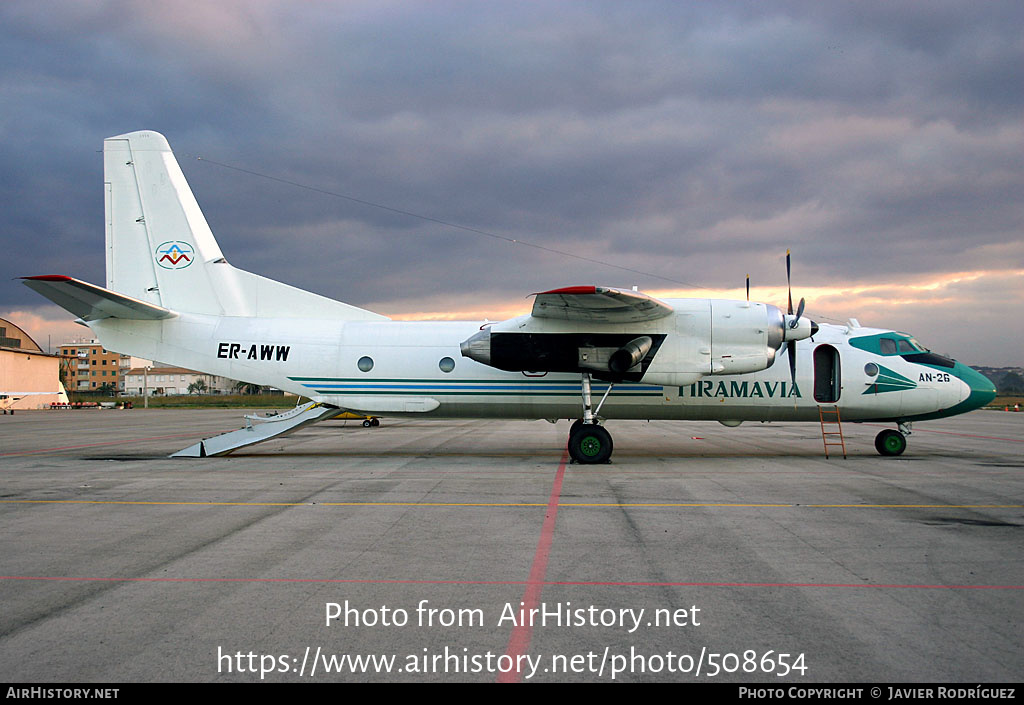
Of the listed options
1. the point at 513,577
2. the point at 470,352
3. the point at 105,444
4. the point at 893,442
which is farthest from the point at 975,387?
the point at 105,444

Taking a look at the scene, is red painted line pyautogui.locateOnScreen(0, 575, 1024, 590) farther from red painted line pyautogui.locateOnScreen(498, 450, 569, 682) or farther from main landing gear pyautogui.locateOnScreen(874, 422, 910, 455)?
main landing gear pyautogui.locateOnScreen(874, 422, 910, 455)

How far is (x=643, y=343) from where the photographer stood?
1391 centimetres

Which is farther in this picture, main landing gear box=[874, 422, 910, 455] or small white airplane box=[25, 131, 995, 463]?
main landing gear box=[874, 422, 910, 455]

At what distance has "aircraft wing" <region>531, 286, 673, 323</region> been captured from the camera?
12.4 meters

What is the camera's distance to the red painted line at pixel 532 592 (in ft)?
13.1

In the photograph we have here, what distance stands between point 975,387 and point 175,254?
1959cm

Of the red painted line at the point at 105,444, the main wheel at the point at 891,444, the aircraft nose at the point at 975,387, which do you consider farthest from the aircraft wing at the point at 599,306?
the red painted line at the point at 105,444

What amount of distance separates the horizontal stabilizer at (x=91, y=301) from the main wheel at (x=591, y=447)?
1002cm

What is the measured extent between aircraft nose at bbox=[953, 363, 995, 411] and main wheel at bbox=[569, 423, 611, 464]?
8.83 metres

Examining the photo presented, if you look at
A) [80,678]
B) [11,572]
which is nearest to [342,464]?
[11,572]

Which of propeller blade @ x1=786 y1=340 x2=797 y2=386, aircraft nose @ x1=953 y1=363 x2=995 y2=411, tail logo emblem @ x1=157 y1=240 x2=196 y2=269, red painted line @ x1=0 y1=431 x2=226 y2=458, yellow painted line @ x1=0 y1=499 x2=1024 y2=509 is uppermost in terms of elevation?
tail logo emblem @ x1=157 y1=240 x2=196 y2=269

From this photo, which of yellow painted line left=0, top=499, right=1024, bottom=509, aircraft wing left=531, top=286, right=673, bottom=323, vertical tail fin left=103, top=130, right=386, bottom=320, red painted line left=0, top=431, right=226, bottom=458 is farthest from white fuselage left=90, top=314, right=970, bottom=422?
yellow painted line left=0, top=499, right=1024, bottom=509

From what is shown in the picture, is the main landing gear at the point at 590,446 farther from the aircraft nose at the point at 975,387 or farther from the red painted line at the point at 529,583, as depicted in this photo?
the aircraft nose at the point at 975,387
